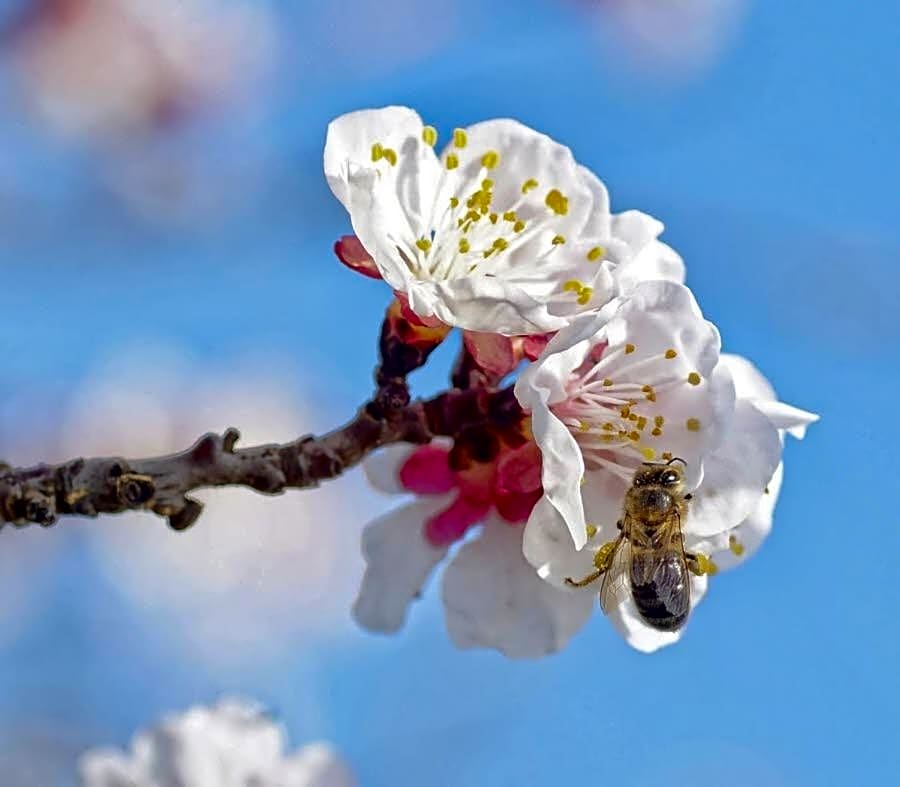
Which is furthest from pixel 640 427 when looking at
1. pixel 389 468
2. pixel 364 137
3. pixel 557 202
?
pixel 364 137

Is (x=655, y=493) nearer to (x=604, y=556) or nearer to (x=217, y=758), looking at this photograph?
(x=604, y=556)

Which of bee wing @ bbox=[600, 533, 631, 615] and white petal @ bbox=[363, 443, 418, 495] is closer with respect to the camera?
bee wing @ bbox=[600, 533, 631, 615]

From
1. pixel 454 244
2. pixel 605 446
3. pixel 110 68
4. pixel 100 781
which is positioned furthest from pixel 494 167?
pixel 110 68

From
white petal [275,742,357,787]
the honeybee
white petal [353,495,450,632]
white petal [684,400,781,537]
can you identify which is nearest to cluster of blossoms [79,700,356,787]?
white petal [275,742,357,787]

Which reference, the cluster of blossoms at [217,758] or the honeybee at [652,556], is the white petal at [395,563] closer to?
the honeybee at [652,556]

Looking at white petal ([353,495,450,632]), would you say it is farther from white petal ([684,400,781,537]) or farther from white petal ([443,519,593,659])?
white petal ([684,400,781,537])

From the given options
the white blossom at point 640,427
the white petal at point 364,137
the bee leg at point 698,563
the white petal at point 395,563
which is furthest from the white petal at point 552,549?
the white petal at point 364,137

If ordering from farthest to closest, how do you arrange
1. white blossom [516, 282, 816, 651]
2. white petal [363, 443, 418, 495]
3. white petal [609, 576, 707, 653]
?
white petal [363, 443, 418, 495] < white petal [609, 576, 707, 653] < white blossom [516, 282, 816, 651]
